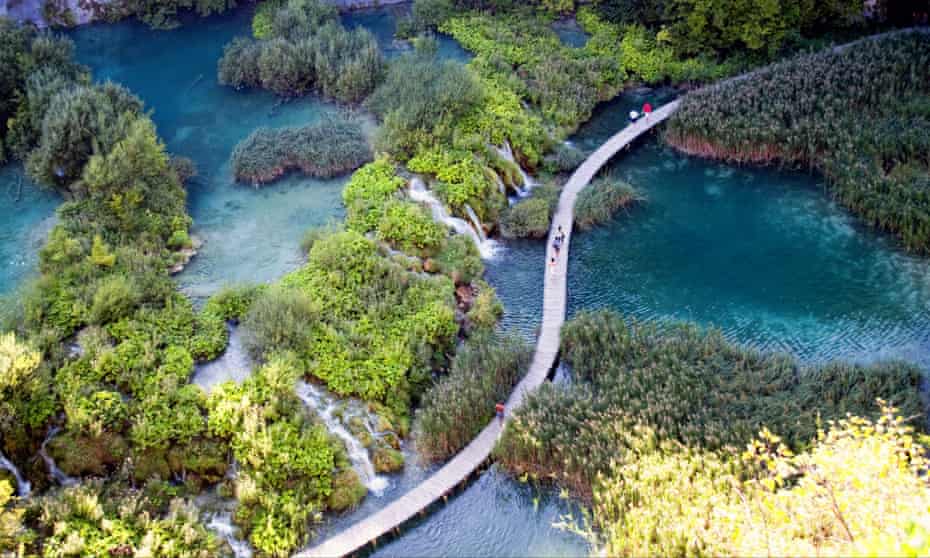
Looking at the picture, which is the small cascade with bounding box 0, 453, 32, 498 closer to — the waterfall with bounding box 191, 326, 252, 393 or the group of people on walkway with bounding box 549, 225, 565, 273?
the waterfall with bounding box 191, 326, 252, 393

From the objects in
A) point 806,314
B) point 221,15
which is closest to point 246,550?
point 806,314

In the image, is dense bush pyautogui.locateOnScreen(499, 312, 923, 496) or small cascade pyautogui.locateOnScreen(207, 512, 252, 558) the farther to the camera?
dense bush pyautogui.locateOnScreen(499, 312, 923, 496)

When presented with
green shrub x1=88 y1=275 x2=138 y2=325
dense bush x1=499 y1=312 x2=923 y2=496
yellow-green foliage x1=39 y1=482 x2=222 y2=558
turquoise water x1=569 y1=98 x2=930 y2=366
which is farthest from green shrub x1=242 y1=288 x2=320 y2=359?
turquoise water x1=569 y1=98 x2=930 y2=366

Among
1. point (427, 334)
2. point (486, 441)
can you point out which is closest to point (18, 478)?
point (427, 334)

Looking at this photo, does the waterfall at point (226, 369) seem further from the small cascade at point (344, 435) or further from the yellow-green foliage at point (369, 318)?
the yellow-green foliage at point (369, 318)

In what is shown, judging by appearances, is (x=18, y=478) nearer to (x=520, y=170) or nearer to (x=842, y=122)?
(x=520, y=170)

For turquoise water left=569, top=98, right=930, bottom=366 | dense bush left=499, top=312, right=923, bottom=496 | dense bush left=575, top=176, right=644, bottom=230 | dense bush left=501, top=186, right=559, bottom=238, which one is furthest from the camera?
dense bush left=575, top=176, right=644, bottom=230
